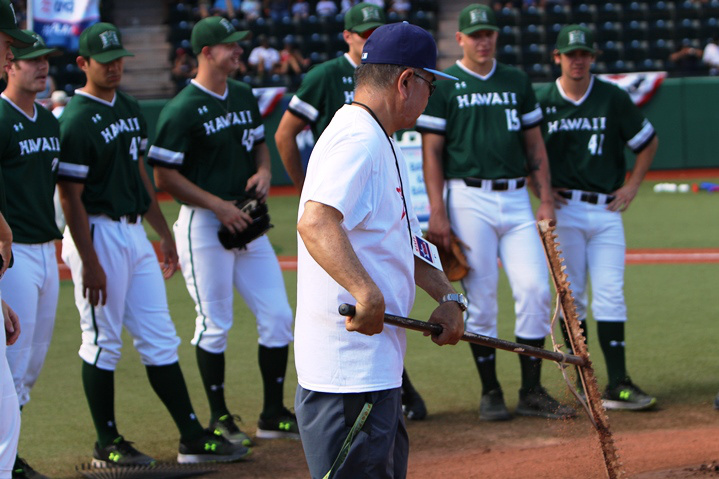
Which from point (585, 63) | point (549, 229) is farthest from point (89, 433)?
point (585, 63)

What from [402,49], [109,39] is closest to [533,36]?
[109,39]

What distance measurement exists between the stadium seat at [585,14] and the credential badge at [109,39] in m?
17.2

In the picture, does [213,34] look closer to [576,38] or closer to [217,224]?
[217,224]

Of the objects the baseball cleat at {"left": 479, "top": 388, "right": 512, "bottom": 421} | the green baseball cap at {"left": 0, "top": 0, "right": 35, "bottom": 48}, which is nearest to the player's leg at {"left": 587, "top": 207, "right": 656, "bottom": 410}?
the baseball cleat at {"left": 479, "top": 388, "right": 512, "bottom": 421}

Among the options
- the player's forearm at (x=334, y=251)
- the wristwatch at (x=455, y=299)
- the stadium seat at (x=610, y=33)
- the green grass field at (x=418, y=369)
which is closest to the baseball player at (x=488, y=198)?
the green grass field at (x=418, y=369)

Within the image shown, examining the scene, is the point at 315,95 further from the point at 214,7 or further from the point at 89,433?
the point at 214,7

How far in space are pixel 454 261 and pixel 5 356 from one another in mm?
3061

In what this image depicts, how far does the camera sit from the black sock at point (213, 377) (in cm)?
587

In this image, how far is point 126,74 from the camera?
882 inches

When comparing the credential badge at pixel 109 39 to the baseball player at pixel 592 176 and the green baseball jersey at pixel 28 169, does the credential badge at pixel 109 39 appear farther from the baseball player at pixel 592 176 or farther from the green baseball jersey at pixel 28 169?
the baseball player at pixel 592 176

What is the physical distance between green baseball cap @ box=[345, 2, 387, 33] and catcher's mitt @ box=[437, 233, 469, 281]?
53.2 inches

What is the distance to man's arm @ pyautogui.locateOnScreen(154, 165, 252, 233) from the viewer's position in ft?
18.6

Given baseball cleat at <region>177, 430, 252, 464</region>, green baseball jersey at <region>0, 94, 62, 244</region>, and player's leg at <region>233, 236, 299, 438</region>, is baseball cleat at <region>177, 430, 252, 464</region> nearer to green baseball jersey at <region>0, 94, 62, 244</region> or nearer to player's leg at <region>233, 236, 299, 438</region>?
player's leg at <region>233, 236, 299, 438</region>

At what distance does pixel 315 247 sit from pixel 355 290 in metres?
0.19
